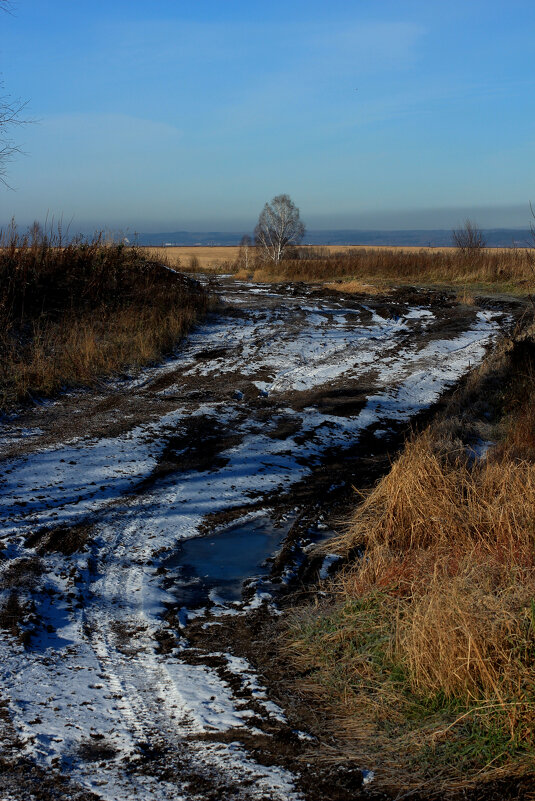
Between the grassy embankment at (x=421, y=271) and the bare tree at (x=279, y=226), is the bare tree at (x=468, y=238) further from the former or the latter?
the bare tree at (x=279, y=226)

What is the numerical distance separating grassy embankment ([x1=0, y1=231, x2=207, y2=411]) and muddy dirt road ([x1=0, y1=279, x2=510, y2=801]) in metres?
0.48

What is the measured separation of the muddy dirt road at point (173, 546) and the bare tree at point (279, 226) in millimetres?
39011

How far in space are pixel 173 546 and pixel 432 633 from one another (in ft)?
7.83

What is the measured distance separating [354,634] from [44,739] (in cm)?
156

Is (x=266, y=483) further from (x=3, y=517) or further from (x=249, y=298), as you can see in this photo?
(x=249, y=298)

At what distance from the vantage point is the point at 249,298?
17875 millimetres

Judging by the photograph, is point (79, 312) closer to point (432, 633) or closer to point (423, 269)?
point (432, 633)

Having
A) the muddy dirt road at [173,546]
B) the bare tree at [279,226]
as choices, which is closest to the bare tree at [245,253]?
the bare tree at [279,226]

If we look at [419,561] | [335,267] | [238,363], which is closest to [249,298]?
[238,363]

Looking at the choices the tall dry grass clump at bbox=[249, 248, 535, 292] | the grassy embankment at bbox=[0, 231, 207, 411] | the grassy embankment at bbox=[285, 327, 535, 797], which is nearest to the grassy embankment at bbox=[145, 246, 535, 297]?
the tall dry grass clump at bbox=[249, 248, 535, 292]

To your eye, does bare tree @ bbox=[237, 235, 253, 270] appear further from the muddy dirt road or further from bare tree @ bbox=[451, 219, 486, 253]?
the muddy dirt road

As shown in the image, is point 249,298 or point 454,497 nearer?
point 454,497

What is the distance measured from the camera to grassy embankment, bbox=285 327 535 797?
2637 millimetres

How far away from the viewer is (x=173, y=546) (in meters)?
4.97
